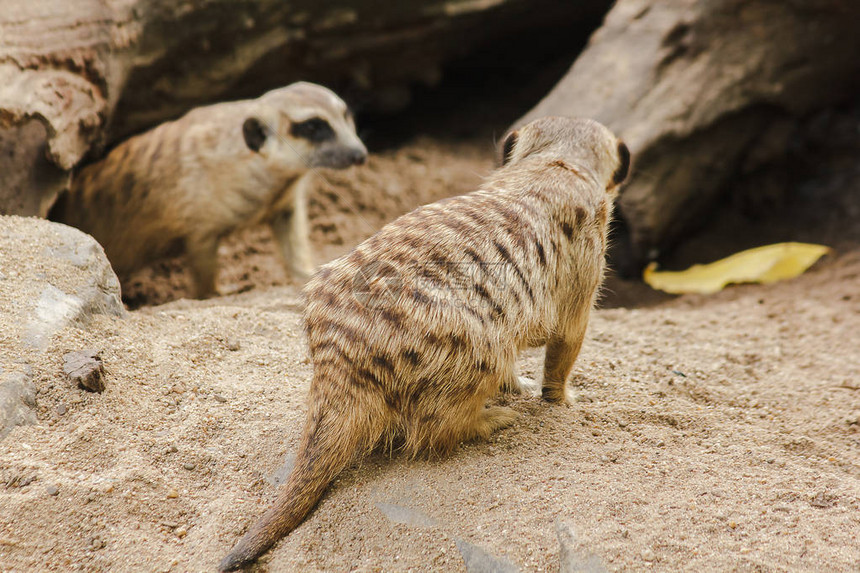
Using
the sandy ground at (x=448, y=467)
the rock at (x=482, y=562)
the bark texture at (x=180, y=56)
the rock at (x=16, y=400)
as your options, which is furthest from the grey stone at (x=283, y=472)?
the bark texture at (x=180, y=56)

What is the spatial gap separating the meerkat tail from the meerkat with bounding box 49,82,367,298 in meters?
2.70

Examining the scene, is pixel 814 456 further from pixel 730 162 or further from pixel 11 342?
pixel 730 162

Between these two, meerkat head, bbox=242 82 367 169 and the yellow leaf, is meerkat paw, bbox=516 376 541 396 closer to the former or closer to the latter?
the yellow leaf

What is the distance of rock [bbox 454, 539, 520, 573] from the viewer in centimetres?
184

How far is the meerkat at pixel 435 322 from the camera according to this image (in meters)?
2.08

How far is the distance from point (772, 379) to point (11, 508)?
108 inches

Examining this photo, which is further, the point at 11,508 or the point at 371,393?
the point at 371,393

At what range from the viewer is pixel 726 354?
3318mm

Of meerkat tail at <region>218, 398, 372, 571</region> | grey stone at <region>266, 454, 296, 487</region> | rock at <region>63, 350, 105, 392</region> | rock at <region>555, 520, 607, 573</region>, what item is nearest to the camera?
rock at <region>555, 520, 607, 573</region>

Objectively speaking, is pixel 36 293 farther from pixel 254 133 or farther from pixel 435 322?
pixel 254 133

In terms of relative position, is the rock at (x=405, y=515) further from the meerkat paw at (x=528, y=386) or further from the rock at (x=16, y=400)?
the rock at (x=16, y=400)

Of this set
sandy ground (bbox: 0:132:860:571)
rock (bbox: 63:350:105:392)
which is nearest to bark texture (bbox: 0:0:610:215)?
sandy ground (bbox: 0:132:860:571)

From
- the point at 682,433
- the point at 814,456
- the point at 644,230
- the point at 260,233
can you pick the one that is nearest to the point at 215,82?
the point at 260,233

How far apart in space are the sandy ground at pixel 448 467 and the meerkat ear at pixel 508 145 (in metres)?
0.85
